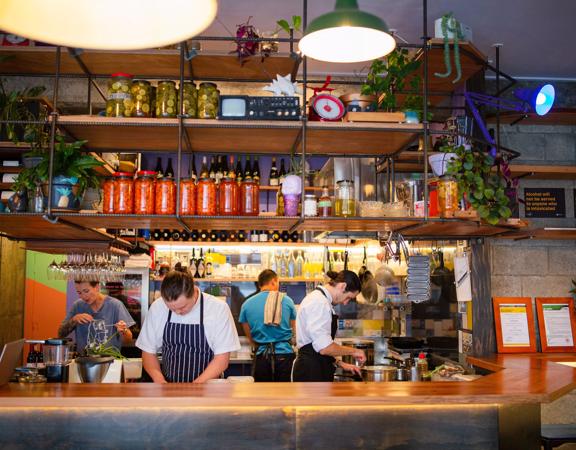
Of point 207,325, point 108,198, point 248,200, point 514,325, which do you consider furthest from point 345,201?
point 514,325

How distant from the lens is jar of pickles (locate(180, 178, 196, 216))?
4.08 m

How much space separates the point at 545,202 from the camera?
5957 millimetres

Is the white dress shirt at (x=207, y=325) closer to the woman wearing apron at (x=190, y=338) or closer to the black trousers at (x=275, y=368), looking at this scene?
the woman wearing apron at (x=190, y=338)

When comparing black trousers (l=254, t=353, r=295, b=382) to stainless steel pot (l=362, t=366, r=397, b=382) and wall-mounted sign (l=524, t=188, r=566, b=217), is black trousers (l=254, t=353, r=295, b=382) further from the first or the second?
wall-mounted sign (l=524, t=188, r=566, b=217)

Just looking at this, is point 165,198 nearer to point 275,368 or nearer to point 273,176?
point 275,368

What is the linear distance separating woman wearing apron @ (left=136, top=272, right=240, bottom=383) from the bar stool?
2.21 meters

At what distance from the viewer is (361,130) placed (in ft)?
13.6

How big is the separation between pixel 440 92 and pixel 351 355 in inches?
90.7

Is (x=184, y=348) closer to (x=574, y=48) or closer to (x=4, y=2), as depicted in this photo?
(x=4, y=2)

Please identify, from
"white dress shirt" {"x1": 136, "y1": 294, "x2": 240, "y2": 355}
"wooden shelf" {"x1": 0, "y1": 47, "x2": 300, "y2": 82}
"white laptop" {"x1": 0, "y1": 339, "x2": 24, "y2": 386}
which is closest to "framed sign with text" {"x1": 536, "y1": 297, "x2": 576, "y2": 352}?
"white dress shirt" {"x1": 136, "y1": 294, "x2": 240, "y2": 355}

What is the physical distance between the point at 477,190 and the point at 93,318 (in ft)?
12.3

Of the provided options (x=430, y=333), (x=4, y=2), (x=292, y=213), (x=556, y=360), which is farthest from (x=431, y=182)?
(x=4, y=2)

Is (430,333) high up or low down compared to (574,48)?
down

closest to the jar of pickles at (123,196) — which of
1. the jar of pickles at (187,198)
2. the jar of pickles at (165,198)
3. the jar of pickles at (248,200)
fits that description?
the jar of pickles at (165,198)
